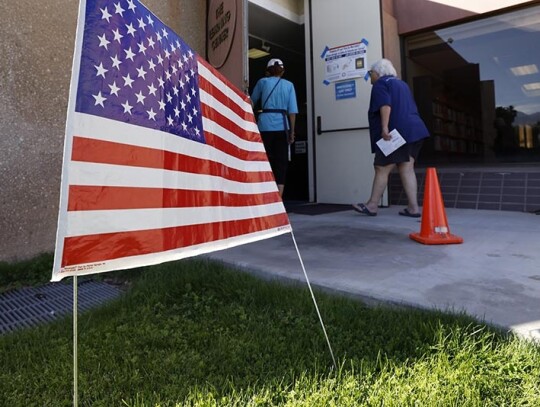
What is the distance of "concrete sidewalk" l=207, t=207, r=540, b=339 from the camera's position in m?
2.29

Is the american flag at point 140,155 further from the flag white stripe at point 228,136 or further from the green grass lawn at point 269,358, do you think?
the green grass lawn at point 269,358

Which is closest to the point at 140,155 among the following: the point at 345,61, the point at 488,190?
the point at 488,190

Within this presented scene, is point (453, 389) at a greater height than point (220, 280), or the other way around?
point (220, 280)

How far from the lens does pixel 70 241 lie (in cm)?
121

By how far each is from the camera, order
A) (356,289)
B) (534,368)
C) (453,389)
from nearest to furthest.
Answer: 1. (453,389)
2. (534,368)
3. (356,289)

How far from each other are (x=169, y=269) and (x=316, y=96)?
177 inches

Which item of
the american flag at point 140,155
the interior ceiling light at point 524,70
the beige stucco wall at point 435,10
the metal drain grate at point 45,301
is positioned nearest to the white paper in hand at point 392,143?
the beige stucco wall at point 435,10

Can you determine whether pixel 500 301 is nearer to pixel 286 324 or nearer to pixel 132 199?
pixel 286 324

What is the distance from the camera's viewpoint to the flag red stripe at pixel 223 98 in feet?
6.41

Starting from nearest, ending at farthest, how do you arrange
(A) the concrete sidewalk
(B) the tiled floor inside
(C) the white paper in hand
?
(A) the concrete sidewalk, (C) the white paper in hand, (B) the tiled floor inside

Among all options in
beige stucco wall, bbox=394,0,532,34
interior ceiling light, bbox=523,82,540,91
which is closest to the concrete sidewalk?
interior ceiling light, bbox=523,82,540,91

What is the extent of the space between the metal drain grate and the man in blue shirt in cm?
257

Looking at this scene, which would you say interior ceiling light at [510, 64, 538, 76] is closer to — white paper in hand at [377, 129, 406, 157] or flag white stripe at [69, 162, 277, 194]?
white paper in hand at [377, 129, 406, 157]

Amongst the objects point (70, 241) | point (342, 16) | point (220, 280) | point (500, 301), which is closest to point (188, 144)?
point (70, 241)
